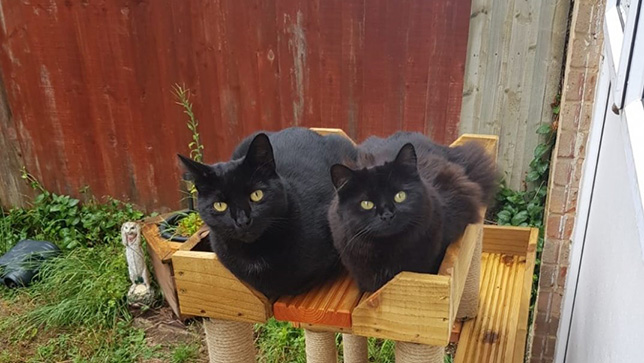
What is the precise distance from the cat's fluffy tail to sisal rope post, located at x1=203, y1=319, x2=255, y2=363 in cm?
64

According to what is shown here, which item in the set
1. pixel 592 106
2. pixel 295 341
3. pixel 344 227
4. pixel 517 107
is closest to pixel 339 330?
pixel 344 227

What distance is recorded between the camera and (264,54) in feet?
8.76

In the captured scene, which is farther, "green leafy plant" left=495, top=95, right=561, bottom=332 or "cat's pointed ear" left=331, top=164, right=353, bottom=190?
"green leafy plant" left=495, top=95, right=561, bottom=332

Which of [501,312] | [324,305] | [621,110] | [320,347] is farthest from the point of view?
[501,312]

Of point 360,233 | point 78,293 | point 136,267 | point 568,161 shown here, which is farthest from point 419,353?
point 78,293

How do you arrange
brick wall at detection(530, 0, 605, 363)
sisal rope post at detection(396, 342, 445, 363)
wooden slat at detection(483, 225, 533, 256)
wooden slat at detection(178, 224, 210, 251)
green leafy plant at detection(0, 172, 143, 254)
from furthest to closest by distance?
green leafy plant at detection(0, 172, 143, 254), wooden slat at detection(483, 225, 533, 256), brick wall at detection(530, 0, 605, 363), wooden slat at detection(178, 224, 210, 251), sisal rope post at detection(396, 342, 445, 363)

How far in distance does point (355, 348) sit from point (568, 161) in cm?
86

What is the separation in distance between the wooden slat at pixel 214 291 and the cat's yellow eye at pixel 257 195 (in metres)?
0.16

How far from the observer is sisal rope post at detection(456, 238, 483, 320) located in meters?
1.63

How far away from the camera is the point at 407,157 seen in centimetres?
105

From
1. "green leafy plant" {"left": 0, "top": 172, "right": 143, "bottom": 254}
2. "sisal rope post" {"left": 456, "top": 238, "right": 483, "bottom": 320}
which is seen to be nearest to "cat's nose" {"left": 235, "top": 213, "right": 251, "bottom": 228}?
"sisal rope post" {"left": 456, "top": 238, "right": 483, "bottom": 320}

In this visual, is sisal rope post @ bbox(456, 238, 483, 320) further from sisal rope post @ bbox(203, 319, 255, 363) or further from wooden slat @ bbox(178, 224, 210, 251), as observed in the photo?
wooden slat @ bbox(178, 224, 210, 251)

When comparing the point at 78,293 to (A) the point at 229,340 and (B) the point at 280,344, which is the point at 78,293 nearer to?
(B) the point at 280,344

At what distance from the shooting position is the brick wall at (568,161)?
1551 millimetres
